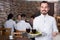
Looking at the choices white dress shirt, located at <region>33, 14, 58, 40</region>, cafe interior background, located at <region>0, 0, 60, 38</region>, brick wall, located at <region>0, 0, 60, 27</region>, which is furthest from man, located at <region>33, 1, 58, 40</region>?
cafe interior background, located at <region>0, 0, 60, 38</region>

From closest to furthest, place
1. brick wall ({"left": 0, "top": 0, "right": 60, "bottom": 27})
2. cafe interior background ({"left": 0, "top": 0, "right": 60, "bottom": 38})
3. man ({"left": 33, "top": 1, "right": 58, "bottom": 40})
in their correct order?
man ({"left": 33, "top": 1, "right": 58, "bottom": 40}) → brick wall ({"left": 0, "top": 0, "right": 60, "bottom": 27}) → cafe interior background ({"left": 0, "top": 0, "right": 60, "bottom": 38})

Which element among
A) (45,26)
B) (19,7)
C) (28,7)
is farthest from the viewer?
(28,7)

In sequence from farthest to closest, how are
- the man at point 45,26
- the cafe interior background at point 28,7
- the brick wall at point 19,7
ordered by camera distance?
1. the cafe interior background at point 28,7
2. the brick wall at point 19,7
3. the man at point 45,26

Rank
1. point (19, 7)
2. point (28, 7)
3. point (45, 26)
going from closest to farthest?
point (45, 26), point (19, 7), point (28, 7)

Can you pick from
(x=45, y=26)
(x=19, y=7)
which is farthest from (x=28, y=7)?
(x=45, y=26)

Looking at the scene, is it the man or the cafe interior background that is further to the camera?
the cafe interior background

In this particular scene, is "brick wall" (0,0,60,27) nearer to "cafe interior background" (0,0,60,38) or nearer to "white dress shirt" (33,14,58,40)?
"cafe interior background" (0,0,60,38)

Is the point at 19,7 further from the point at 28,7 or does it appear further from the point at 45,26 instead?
the point at 45,26

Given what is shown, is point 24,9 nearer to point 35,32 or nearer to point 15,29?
point 15,29

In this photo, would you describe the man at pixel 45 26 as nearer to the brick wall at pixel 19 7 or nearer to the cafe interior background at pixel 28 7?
the brick wall at pixel 19 7

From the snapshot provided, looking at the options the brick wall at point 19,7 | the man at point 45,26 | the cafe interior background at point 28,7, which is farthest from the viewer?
the cafe interior background at point 28,7

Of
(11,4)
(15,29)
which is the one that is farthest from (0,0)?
(15,29)

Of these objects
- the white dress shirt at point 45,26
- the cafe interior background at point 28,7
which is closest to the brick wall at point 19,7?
the cafe interior background at point 28,7

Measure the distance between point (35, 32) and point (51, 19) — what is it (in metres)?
0.32
